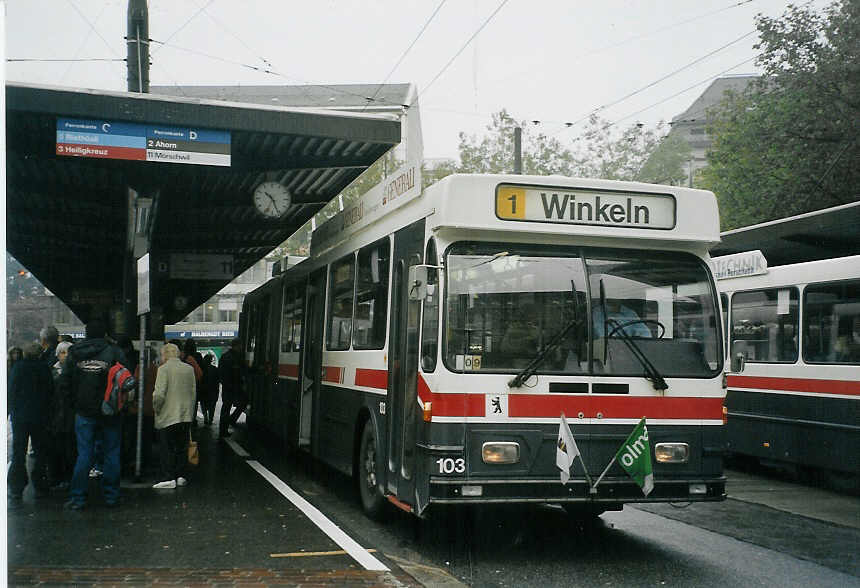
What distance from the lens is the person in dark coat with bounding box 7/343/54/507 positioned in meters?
10.7

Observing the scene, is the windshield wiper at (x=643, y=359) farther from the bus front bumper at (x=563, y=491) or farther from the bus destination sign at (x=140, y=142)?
the bus destination sign at (x=140, y=142)

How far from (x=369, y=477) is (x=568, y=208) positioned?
3356 mm

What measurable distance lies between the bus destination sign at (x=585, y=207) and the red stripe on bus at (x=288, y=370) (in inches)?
250

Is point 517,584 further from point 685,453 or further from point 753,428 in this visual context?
point 753,428

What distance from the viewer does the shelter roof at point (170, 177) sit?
1134cm

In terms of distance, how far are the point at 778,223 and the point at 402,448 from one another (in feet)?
26.7

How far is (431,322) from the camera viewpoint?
25.5ft

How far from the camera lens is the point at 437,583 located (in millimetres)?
6914

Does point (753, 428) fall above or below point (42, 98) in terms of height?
below

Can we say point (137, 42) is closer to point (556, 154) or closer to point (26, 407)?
point (26, 407)

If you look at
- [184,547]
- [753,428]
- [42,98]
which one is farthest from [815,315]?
[42,98]

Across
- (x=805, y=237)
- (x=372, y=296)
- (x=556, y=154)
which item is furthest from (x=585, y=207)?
(x=556, y=154)

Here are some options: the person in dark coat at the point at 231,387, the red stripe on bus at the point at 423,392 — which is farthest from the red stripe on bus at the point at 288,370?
the red stripe on bus at the point at 423,392

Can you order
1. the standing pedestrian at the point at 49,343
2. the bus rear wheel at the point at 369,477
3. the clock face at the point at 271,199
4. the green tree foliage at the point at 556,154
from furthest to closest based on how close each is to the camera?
the green tree foliage at the point at 556,154, the clock face at the point at 271,199, the standing pedestrian at the point at 49,343, the bus rear wheel at the point at 369,477
